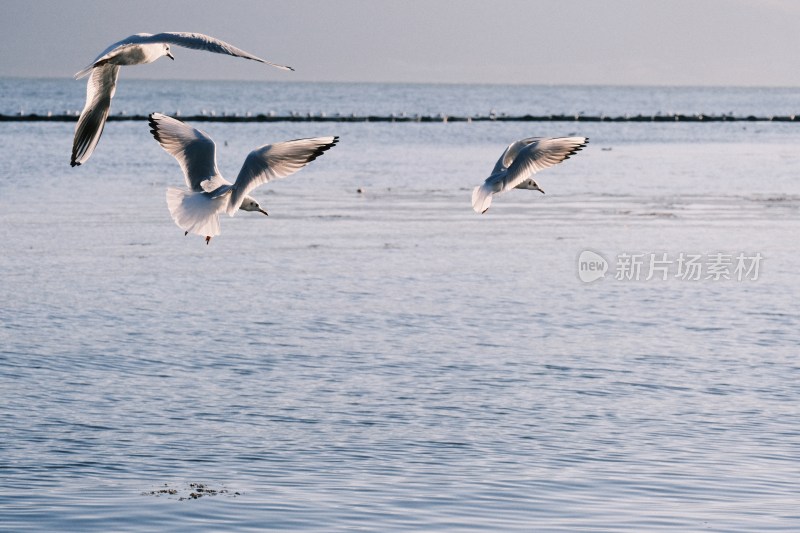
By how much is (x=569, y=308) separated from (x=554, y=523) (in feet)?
42.3

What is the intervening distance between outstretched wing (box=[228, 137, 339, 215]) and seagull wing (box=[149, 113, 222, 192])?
3.79 ft

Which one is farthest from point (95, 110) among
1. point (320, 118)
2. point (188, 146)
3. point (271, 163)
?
point (320, 118)

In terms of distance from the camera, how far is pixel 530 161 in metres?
12.3

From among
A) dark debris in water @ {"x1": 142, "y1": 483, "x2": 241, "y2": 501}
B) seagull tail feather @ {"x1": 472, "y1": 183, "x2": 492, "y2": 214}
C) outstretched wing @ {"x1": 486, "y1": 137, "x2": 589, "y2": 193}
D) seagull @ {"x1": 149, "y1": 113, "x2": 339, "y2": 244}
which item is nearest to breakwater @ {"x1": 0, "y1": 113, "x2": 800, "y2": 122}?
dark debris in water @ {"x1": 142, "y1": 483, "x2": 241, "y2": 501}

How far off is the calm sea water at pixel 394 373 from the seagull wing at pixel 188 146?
10.7 feet

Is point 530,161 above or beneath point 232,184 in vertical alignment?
above

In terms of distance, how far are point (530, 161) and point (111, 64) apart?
13.8ft

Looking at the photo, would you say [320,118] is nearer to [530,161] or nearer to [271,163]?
[530,161]

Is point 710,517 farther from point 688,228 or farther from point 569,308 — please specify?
point 688,228

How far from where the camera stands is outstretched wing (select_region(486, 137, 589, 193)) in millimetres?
12039

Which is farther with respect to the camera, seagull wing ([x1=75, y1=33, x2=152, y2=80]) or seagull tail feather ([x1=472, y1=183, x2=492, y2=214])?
seagull tail feather ([x1=472, y1=183, x2=492, y2=214])

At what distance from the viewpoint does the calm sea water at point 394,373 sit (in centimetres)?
1294

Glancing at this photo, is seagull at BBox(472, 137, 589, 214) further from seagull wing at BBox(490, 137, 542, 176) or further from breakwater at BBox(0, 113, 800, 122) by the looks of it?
breakwater at BBox(0, 113, 800, 122)

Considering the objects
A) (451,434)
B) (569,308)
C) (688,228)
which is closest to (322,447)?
(451,434)
